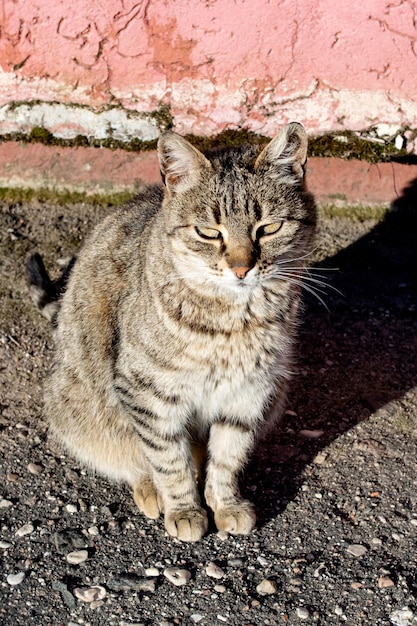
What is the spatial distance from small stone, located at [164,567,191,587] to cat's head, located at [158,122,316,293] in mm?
1131

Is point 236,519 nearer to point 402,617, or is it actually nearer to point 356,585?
point 356,585

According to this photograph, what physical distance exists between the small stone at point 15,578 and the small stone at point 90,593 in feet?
0.74

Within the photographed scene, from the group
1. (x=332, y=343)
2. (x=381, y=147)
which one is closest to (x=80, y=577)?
(x=332, y=343)

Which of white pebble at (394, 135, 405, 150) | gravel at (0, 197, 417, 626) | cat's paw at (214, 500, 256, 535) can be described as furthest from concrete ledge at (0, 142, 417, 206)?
cat's paw at (214, 500, 256, 535)

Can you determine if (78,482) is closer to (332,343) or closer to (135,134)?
(332,343)

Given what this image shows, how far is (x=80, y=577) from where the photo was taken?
323cm

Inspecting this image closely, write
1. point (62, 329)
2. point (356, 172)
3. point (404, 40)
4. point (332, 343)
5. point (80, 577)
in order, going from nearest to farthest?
point (80, 577) → point (62, 329) → point (332, 343) → point (404, 40) → point (356, 172)

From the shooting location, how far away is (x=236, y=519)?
3.46 m

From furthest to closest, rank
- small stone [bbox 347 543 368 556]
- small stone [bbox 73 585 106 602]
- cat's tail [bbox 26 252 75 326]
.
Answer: cat's tail [bbox 26 252 75 326] → small stone [bbox 347 543 368 556] → small stone [bbox 73 585 106 602]

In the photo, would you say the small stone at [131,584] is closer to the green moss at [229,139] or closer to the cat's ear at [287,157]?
the cat's ear at [287,157]

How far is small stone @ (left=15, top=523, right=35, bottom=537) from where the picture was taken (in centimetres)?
345

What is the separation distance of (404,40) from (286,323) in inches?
103

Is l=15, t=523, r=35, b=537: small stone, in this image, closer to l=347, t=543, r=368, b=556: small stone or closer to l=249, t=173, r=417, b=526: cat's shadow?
l=249, t=173, r=417, b=526: cat's shadow

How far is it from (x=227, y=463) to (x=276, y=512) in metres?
0.31
